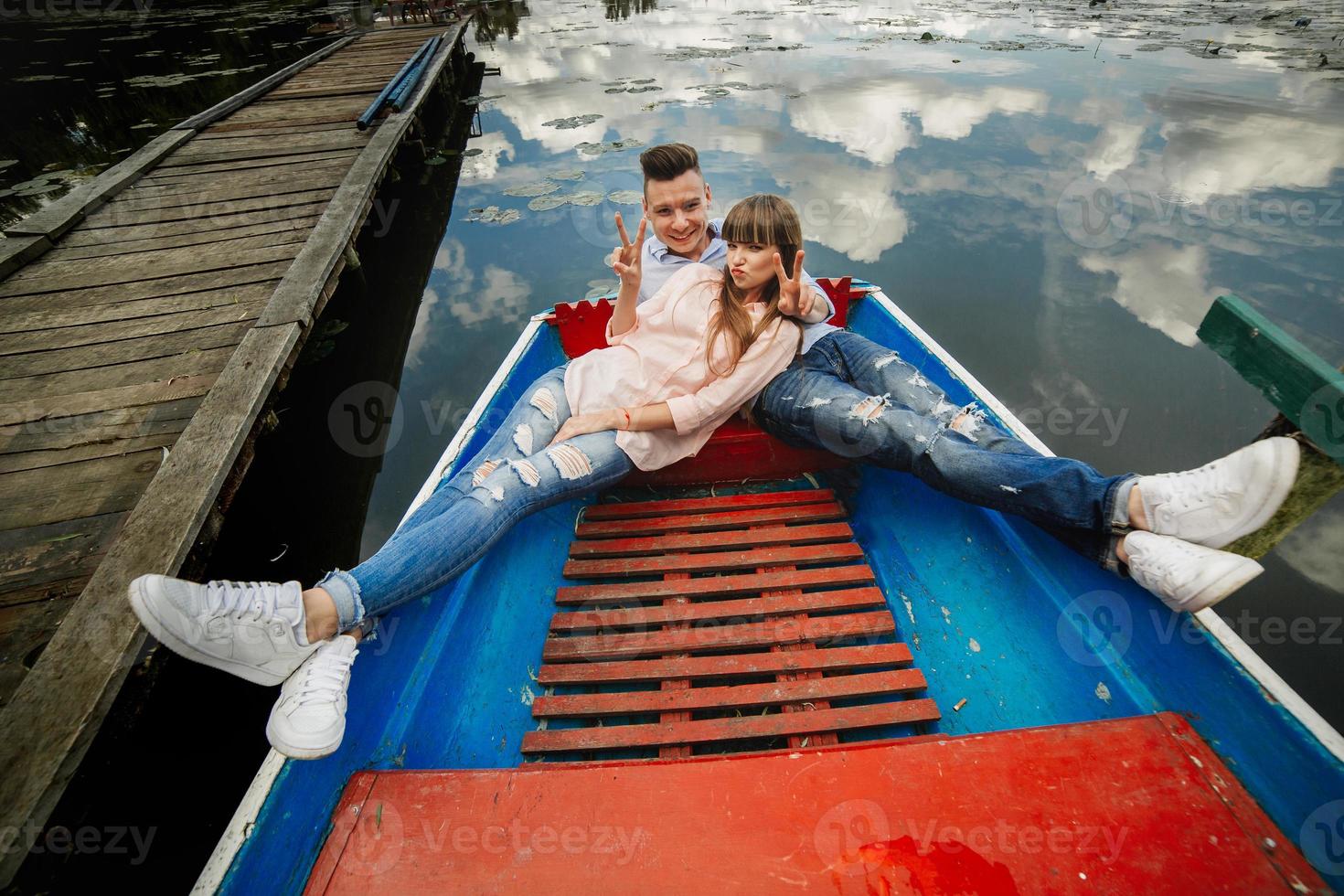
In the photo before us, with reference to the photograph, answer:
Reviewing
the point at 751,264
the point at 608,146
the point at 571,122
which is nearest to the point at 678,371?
the point at 751,264

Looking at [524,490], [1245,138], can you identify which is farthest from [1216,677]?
[1245,138]

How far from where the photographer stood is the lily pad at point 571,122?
7898 mm

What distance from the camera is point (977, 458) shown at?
5.49 feet

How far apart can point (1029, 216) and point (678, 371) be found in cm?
524

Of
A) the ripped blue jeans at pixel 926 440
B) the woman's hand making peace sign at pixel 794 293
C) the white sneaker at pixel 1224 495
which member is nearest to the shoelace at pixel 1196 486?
the white sneaker at pixel 1224 495

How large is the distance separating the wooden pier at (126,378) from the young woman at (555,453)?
70cm

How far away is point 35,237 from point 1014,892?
19.6 feet

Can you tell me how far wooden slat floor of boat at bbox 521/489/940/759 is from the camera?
5.07 feet

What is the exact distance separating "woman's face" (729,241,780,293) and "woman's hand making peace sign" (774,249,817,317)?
28 mm

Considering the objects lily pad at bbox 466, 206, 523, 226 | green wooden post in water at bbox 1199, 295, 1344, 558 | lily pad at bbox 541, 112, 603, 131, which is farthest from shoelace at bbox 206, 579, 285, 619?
lily pad at bbox 541, 112, 603, 131

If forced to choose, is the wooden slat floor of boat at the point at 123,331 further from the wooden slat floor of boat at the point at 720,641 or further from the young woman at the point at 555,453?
the wooden slat floor of boat at the point at 720,641

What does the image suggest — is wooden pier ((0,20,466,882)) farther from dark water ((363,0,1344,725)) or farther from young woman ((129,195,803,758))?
dark water ((363,0,1344,725))

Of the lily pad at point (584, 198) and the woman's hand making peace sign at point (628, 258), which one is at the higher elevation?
the woman's hand making peace sign at point (628, 258)

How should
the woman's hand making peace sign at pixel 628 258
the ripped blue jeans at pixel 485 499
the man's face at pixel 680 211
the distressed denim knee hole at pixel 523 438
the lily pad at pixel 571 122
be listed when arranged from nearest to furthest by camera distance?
the ripped blue jeans at pixel 485 499 → the distressed denim knee hole at pixel 523 438 → the woman's hand making peace sign at pixel 628 258 → the man's face at pixel 680 211 → the lily pad at pixel 571 122
